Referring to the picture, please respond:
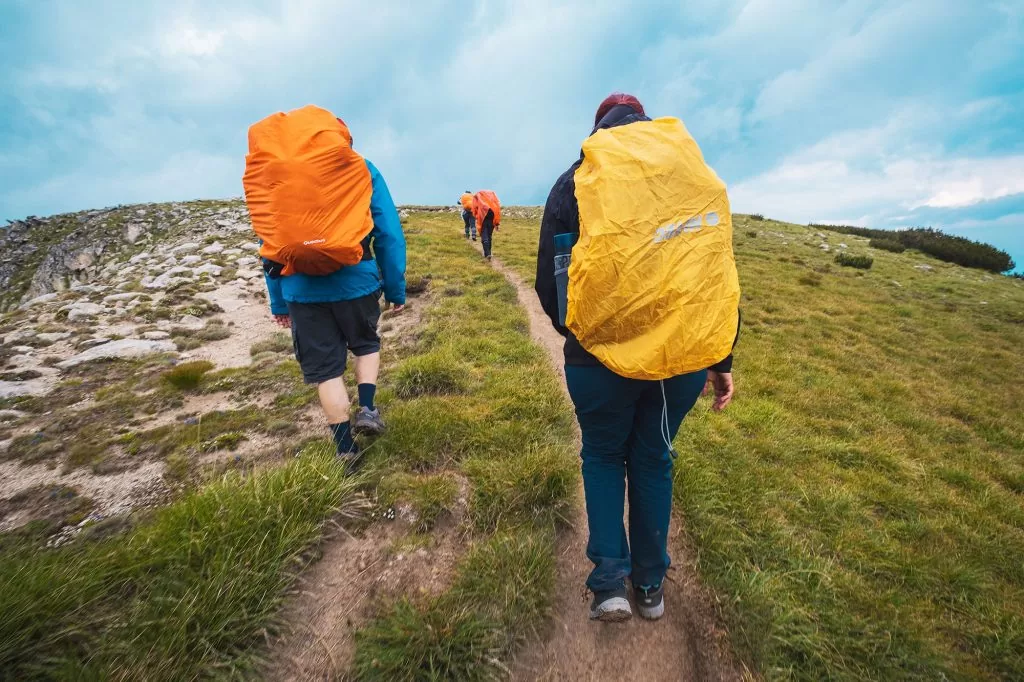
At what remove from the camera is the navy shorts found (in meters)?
3.61

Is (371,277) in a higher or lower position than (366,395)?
higher

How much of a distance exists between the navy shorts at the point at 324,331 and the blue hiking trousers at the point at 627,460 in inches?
92.6

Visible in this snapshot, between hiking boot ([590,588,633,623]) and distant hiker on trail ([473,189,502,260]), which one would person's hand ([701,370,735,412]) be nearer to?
hiking boot ([590,588,633,623])

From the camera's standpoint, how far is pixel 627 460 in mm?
2572

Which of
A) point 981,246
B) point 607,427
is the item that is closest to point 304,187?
point 607,427

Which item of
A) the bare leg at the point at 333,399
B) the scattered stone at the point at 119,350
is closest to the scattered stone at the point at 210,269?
the scattered stone at the point at 119,350

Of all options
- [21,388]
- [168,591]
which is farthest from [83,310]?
[168,591]

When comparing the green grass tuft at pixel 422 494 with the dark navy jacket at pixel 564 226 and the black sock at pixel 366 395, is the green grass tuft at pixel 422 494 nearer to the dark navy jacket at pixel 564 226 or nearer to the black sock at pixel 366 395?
the black sock at pixel 366 395

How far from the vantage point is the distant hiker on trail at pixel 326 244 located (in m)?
3.03

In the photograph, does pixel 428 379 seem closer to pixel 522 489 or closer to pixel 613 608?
pixel 522 489

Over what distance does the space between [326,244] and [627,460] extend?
270 cm

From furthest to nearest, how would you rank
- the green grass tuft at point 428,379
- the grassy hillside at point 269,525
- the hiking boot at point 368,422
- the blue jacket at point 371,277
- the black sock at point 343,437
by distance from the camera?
the green grass tuft at point 428,379 → the hiking boot at point 368,422 → the black sock at point 343,437 → the blue jacket at point 371,277 → the grassy hillside at point 269,525

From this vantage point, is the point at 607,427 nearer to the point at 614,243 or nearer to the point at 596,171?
the point at 614,243

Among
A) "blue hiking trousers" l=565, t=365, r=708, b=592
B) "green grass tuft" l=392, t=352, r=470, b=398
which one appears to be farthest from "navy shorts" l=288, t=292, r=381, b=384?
"blue hiking trousers" l=565, t=365, r=708, b=592
